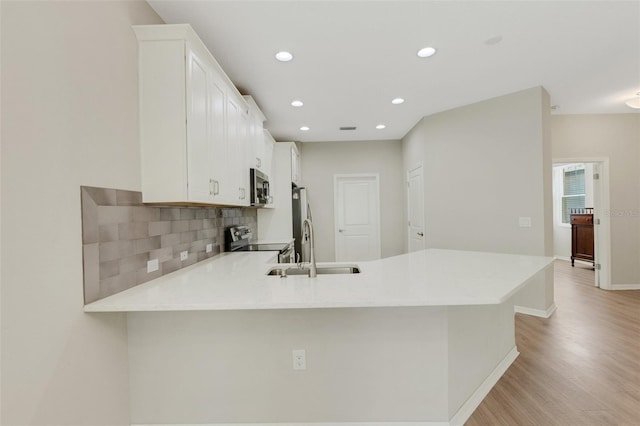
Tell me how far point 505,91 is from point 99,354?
4.42m

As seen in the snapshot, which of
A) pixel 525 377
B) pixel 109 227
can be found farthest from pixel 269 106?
pixel 525 377

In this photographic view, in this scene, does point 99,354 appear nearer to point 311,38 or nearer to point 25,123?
point 25,123

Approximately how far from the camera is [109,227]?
1455 mm

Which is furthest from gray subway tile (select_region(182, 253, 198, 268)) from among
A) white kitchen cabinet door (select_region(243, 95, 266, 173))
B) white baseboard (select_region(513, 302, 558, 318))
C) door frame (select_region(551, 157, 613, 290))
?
door frame (select_region(551, 157, 613, 290))

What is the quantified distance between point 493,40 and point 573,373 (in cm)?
275

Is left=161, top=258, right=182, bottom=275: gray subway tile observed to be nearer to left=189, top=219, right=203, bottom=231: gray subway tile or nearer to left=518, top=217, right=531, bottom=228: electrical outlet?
left=189, top=219, right=203, bottom=231: gray subway tile

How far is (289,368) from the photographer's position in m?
1.64

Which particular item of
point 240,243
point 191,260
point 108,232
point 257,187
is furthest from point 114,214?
point 240,243

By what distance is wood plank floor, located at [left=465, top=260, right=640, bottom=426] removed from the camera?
178 cm

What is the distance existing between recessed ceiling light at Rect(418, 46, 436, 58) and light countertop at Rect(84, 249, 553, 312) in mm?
1800

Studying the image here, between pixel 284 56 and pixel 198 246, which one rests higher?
pixel 284 56

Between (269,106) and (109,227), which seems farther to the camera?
(269,106)

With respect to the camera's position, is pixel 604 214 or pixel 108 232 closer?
pixel 108 232

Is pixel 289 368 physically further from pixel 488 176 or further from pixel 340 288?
pixel 488 176
